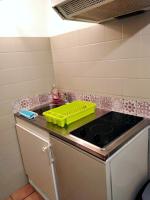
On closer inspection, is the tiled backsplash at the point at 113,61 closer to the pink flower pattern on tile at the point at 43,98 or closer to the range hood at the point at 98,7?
the range hood at the point at 98,7

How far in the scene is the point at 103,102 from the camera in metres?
1.48

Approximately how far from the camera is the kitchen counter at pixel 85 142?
886mm

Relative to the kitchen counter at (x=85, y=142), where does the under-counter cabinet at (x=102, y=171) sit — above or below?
below

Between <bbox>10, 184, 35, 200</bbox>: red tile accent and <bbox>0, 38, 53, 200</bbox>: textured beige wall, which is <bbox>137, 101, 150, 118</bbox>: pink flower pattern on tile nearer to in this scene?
<bbox>0, 38, 53, 200</bbox>: textured beige wall

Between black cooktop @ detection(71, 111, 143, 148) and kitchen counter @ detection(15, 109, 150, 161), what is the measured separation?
34 mm

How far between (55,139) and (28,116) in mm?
418

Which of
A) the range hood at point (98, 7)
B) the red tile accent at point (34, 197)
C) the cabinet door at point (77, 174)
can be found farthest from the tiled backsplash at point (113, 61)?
the red tile accent at point (34, 197)

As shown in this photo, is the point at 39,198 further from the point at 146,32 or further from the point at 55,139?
the point at 146,32

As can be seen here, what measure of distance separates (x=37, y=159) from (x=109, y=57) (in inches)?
40.4

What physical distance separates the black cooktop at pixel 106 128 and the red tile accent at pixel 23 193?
107 centimetres

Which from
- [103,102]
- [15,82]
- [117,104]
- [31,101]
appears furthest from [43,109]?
[117,104]

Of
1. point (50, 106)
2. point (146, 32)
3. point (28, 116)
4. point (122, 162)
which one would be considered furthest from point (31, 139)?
point (146, 32)

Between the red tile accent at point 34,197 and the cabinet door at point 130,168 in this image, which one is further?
the red tile accent at point 34,197

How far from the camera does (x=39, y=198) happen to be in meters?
1.68
